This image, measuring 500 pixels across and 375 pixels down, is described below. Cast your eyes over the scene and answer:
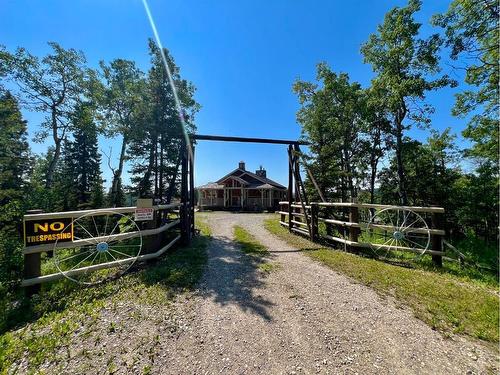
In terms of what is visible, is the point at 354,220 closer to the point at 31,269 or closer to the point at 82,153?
the point at 31,269

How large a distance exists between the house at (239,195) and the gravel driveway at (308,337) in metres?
26.3

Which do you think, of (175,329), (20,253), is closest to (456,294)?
(175,329)

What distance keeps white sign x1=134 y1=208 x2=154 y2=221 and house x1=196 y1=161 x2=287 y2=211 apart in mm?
24957

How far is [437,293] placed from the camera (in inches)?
159

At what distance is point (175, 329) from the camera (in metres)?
2.99

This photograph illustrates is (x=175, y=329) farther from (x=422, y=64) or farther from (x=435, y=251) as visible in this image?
(x=422, y=64)

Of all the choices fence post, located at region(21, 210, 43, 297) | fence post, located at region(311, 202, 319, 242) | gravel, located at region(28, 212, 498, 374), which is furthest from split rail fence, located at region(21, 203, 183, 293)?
fence post, located at region(311, 202, 319, 242)

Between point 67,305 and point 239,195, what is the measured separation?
29.4 metres

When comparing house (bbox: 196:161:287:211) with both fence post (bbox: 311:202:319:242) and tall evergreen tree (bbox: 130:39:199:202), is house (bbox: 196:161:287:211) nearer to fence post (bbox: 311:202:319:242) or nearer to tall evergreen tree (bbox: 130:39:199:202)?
tall evergreen tree (bbox: 130:39:199:202)

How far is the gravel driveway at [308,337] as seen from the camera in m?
2.36

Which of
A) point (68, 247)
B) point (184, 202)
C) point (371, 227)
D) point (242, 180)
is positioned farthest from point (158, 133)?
point (242, 180)

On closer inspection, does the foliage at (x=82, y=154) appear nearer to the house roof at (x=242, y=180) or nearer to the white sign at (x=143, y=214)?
the house roof at (x=242, y=180)

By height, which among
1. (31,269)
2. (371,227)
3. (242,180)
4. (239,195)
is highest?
(242,180)

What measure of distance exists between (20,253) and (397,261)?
357 inches
